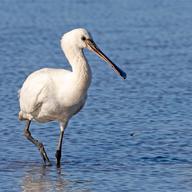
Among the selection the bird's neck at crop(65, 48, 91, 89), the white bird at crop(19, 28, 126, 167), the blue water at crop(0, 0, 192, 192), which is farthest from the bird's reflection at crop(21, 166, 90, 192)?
the bird's neck at crop(65, 48, 91, 89)

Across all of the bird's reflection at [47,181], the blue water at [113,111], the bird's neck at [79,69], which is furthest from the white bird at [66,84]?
the blue water at [113,111]

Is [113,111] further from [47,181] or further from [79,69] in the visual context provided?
[47,181]

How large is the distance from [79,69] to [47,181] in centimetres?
131

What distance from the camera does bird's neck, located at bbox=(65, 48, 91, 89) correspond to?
973cm

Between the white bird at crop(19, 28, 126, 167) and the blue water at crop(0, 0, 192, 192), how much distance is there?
641 millimetres

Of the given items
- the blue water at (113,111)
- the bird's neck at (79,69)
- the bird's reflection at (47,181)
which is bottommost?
the bird's reflection at (47,181)

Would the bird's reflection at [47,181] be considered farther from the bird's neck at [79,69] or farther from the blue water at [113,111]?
the bird's neck at [79,69]

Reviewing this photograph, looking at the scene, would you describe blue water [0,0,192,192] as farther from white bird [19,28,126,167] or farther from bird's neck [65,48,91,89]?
bird's neck [65,48,91,89]

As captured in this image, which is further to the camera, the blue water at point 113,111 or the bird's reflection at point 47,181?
the blue water at point 113,111

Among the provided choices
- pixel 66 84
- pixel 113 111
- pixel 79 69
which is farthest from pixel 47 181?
pixel 113 111

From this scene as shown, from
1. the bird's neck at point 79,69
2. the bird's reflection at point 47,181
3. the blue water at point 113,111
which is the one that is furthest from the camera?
the bird's neck at point 79,69

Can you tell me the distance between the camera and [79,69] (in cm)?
979

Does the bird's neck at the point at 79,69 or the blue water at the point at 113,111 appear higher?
the bird's neck at the point at 79,69

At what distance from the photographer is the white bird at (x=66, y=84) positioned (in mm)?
9773
